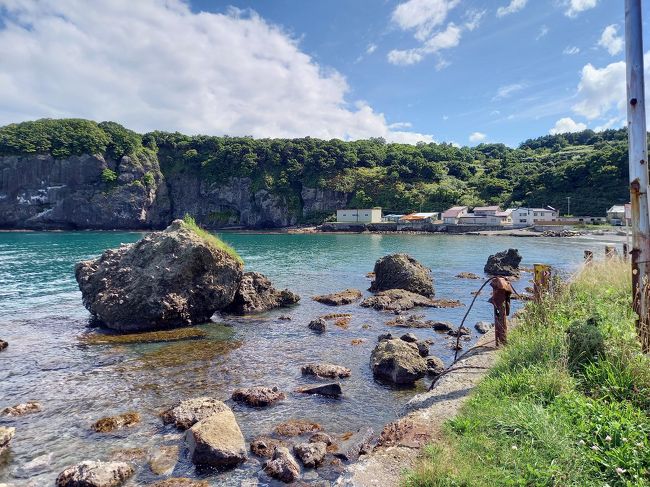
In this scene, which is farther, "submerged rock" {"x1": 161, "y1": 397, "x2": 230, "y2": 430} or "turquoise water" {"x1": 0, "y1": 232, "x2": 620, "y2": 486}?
"submerged rock" {"x1": 161, "y1": 397, "x2": 230, "y2": 430}

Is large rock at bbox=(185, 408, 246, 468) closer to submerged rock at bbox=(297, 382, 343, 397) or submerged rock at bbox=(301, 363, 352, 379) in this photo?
submerged rock at bbox=(297, 382, 343, 397)

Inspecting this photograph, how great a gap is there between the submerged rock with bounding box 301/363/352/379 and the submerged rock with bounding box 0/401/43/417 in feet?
25.4

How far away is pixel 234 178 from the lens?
470 ft

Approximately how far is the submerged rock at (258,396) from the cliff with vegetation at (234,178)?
115m

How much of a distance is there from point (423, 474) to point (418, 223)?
350 ft

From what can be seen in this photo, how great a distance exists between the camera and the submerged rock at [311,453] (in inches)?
344

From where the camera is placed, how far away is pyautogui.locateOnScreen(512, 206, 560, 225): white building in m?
99.2

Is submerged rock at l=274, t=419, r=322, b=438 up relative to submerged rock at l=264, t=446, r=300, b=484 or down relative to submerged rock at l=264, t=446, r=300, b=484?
down

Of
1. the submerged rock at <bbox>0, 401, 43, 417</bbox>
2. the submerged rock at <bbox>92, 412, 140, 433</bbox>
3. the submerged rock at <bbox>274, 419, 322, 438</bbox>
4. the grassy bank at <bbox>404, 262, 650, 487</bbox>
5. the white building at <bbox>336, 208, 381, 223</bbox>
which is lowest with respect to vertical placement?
the submerged rock at <bbox>274, 419, 322, 438</bbox>

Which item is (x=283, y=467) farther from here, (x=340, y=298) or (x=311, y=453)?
(x=340, y=298)

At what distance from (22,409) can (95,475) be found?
5.14 metres

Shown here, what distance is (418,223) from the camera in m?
109

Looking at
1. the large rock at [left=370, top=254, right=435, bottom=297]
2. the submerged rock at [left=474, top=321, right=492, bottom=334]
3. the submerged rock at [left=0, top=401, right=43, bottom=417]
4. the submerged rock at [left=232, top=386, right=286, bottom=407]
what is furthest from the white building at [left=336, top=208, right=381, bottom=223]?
the submerged rock at [left=0, top=401, right=43, bottom=417]

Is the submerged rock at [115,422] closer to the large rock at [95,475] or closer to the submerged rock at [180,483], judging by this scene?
the large rock at [95,475]
